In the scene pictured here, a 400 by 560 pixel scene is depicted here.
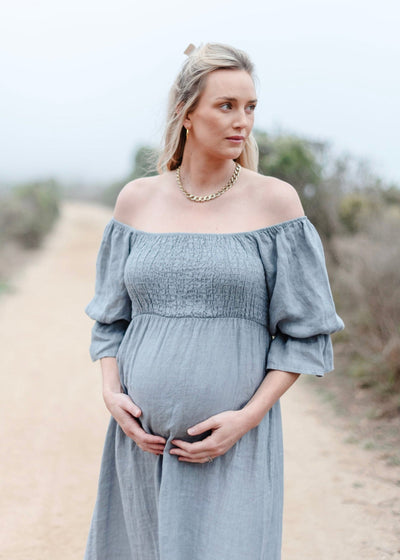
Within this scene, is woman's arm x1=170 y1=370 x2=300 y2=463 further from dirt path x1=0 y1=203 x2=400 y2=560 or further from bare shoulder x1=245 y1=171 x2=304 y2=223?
dirt path x1=0 y1=203 x2=400 y2=560

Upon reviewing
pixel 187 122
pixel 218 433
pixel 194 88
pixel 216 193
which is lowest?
pixel 218 433

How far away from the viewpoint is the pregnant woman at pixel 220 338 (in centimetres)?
202

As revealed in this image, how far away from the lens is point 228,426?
1982mm

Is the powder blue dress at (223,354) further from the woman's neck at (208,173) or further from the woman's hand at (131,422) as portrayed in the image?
the woman's neck at (208,173)

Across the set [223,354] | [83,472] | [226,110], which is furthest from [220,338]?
[83,472]

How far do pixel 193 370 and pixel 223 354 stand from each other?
101 millimetres

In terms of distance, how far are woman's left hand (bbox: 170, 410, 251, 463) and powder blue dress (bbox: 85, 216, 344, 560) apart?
0.14 ft

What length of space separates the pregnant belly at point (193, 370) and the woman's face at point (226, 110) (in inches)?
21.1

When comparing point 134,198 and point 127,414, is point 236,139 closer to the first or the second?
point 134,198

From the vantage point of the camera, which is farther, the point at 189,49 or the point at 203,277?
the point at 189,49

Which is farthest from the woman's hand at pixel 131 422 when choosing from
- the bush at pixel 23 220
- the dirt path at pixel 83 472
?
the bush at pixel 23 220

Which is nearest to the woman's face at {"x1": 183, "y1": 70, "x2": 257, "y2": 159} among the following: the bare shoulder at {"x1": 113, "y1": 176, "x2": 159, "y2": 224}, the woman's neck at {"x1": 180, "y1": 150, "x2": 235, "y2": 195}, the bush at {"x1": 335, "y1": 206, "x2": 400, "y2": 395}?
the woman's neck at {"x1": 180, "y1": 150, "x2": 235, "y2": 195}

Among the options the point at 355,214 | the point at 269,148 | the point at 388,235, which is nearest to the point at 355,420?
the point at 388,235

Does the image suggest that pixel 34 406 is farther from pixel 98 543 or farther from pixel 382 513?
pixel 98 543
